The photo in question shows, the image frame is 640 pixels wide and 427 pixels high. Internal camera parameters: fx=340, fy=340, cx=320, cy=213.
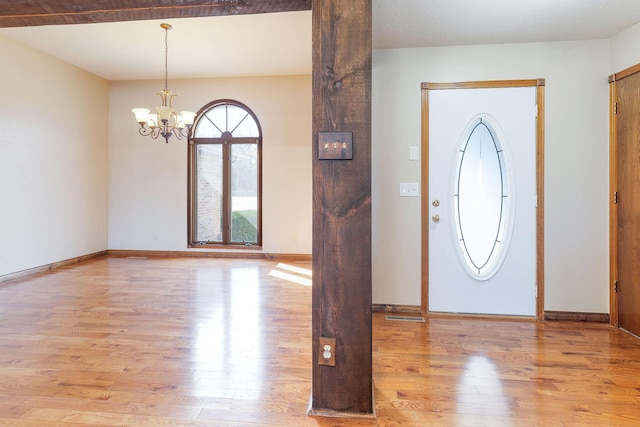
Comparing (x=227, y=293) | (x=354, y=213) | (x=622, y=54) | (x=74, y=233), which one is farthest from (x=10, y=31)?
(x=622, y=54)

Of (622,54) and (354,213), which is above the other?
(622,54)

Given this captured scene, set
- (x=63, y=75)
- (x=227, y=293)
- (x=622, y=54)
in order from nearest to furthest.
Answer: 1. (x=622, y=54)
2. (x=227, y=293)
3. (x=63, y=75)

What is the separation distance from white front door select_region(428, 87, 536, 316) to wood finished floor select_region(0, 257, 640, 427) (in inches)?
10.9

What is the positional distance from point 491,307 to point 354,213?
2.14 m

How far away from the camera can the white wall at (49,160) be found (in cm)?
423

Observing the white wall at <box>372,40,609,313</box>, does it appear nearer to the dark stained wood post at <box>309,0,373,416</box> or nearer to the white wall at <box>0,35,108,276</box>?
the dark stained wood post at <box>309,0,373,416</box>

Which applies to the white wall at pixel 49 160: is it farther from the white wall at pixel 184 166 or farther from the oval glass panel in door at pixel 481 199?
the oval glass panel in door at pixel 481 199

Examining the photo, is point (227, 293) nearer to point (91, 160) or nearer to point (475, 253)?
A: point (475, 253)

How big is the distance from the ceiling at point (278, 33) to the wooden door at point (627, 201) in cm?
58

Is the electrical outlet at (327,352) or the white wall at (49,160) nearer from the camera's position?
the electrical outlet at (327,352)

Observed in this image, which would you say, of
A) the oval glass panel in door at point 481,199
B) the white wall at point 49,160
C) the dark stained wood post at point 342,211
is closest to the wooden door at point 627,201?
the oval glass panel in door at point 481,199

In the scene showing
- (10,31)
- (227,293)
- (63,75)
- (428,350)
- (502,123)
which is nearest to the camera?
(428,350)

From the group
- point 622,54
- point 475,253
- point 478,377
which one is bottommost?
point 478,377

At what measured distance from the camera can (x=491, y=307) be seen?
305cm
